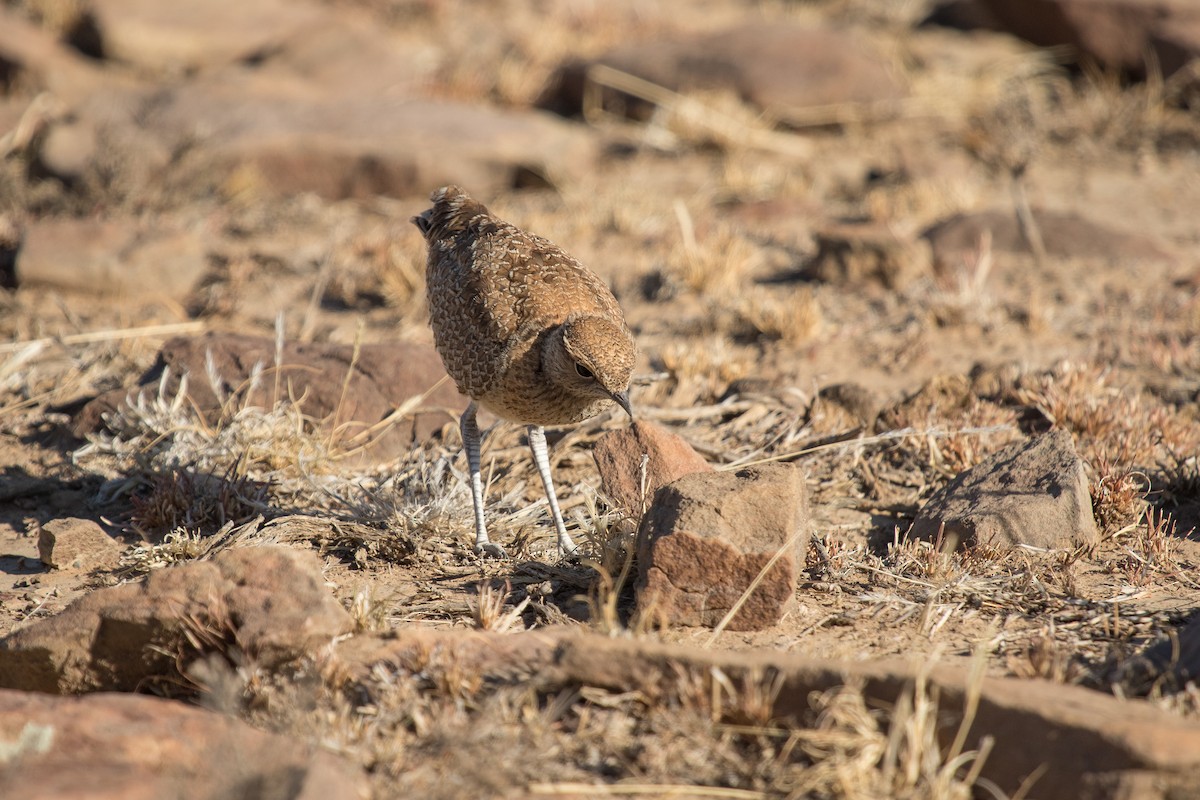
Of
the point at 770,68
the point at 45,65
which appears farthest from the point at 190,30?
the point at 770,68

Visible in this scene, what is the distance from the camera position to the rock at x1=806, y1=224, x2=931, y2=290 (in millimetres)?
9070

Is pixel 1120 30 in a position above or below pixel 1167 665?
above

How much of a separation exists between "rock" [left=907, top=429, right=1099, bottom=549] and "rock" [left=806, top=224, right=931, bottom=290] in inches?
141

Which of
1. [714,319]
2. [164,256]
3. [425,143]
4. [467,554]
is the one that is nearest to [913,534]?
[467,554]

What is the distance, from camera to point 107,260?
9.23 m

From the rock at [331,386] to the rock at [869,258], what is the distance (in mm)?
3698

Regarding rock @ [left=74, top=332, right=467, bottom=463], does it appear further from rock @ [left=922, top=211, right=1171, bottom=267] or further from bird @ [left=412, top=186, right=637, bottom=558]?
rock @ [left=922, top=211, right=1171, bottom=267]

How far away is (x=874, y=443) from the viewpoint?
655cm

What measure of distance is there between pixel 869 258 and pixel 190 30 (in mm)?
9350

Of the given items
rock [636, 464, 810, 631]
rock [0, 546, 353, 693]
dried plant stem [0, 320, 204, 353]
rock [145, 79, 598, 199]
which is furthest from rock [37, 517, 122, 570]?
rock [145, 79, 598, 199]

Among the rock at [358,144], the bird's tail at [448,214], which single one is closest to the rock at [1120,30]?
the rock at [358,144]

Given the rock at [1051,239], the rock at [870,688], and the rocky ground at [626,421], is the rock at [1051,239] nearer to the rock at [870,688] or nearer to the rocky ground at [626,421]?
the rocky ground at [626,421]

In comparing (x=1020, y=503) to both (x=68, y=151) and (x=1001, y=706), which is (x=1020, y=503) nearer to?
(x=1001, y=706)

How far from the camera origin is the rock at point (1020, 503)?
206 inches
